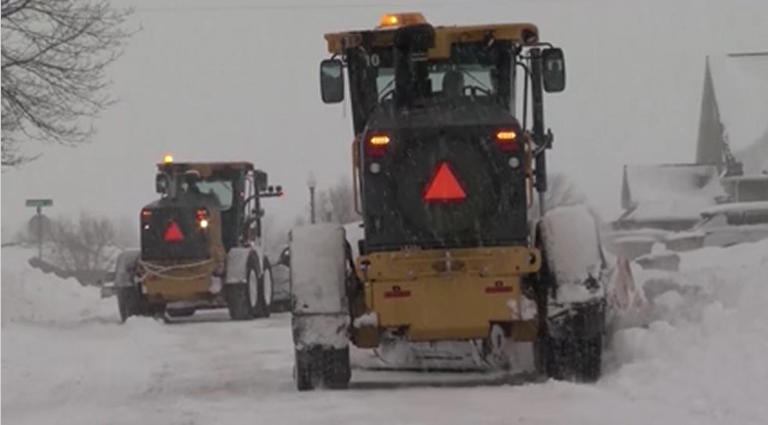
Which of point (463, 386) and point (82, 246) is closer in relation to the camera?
point (463, 386)

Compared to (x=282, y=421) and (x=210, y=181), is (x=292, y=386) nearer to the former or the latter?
(x=282, y=421)

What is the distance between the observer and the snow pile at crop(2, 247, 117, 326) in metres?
26.1

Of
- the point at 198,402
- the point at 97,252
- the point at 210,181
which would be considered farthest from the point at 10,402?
the point at 97,252

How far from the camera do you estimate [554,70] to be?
1046cm

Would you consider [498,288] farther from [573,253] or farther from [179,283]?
[179,283]

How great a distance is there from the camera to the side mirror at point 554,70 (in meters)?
10.5

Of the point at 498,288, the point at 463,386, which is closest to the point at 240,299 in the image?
the point at 463,386

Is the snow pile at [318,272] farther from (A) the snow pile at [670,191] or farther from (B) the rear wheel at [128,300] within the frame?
(A) the snow pile at [670,191]

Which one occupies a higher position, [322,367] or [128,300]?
[322,367]

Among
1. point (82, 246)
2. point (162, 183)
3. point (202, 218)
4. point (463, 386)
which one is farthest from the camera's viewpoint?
point (82, 246)

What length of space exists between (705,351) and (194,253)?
14523 millimetres

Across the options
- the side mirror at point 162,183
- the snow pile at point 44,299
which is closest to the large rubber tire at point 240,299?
the side mirror at point 162,183

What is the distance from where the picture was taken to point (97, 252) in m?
74.8

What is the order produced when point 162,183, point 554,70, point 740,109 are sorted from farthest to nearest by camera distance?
point 740,109 → point 162,183 → point 554,70
